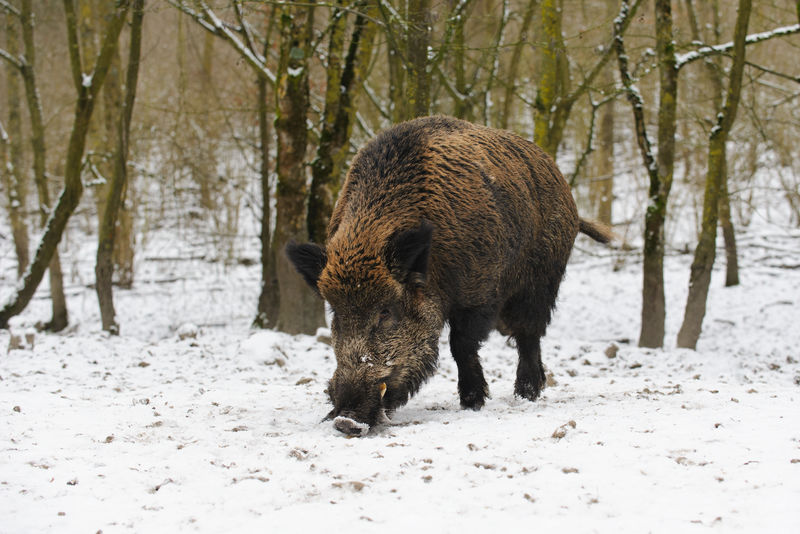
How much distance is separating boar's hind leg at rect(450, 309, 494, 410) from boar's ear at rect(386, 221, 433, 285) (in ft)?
2.35

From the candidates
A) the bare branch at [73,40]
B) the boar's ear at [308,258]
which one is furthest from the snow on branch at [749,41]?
the bare branch at [73,40]

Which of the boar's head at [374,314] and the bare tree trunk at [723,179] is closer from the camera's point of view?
the boar's head at [374,314]

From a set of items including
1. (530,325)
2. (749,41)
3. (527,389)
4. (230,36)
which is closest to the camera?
(527,389)

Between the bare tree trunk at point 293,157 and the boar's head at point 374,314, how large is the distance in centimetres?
436

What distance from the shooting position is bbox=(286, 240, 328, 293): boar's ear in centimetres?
459

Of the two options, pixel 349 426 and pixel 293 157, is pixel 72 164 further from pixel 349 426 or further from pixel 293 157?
pixel 349 426

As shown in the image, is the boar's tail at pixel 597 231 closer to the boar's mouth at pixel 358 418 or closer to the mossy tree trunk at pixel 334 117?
the boar's mouth at pixel 358 418

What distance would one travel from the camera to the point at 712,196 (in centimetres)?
872

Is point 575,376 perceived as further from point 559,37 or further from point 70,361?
point 70,361

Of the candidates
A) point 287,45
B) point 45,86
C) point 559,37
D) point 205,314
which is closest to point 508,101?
point 559,37

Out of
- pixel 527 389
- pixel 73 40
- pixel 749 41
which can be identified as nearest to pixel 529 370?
pixel 527 389

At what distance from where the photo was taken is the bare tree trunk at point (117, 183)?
8664mm

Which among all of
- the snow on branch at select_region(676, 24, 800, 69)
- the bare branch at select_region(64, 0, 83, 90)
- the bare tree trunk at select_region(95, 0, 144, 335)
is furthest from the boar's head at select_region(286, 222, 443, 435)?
the snow on branch at select_region(676, 24, 800, 69)

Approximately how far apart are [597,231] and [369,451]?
383 cm
